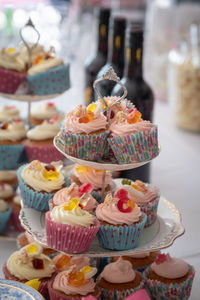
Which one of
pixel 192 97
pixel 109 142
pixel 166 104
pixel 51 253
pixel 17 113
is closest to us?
pixel 109 142

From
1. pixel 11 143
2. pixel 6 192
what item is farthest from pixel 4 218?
pixel 11 143

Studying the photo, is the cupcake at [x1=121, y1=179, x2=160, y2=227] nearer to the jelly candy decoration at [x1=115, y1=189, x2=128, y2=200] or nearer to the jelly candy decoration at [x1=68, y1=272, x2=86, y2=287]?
the jelly candy decoration at [x1=115, y1=189, x2=128, y2=200]

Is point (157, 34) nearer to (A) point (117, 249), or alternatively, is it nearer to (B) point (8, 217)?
(B) point (8, 217)

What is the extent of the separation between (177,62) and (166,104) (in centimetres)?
70

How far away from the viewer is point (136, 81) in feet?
8.36

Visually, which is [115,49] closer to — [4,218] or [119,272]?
[4,218]

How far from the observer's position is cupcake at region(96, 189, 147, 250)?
1.65 metres

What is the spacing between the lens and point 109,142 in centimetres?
167

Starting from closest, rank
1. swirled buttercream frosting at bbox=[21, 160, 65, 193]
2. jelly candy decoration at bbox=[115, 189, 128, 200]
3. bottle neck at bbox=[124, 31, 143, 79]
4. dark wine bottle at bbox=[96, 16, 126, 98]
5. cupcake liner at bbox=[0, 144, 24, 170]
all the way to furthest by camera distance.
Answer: jelly candy decoration at bbox=[115, 189, 128, 200]
swirled buttercream frosting at bbox=[21, 160, 65, 193]
cupcake liner at bbox=[0, 144, 24, 170]
bottle neck at bbox=[124, 31, 143, 79]
dark wine bottle at bbox=[96, 16, 126, 98]

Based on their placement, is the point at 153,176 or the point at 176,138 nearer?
the point at 153,176

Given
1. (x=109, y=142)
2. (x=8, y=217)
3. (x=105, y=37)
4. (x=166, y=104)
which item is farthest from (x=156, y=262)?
(x=166, y=104)

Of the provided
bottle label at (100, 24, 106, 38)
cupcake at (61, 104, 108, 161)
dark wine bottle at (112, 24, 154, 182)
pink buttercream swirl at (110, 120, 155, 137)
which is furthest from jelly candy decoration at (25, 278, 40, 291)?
bottle label at (100, 24, 106, 38)

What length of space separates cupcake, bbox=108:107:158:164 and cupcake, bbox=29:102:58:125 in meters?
0.83

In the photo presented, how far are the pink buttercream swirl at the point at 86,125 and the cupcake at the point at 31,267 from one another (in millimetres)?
452
